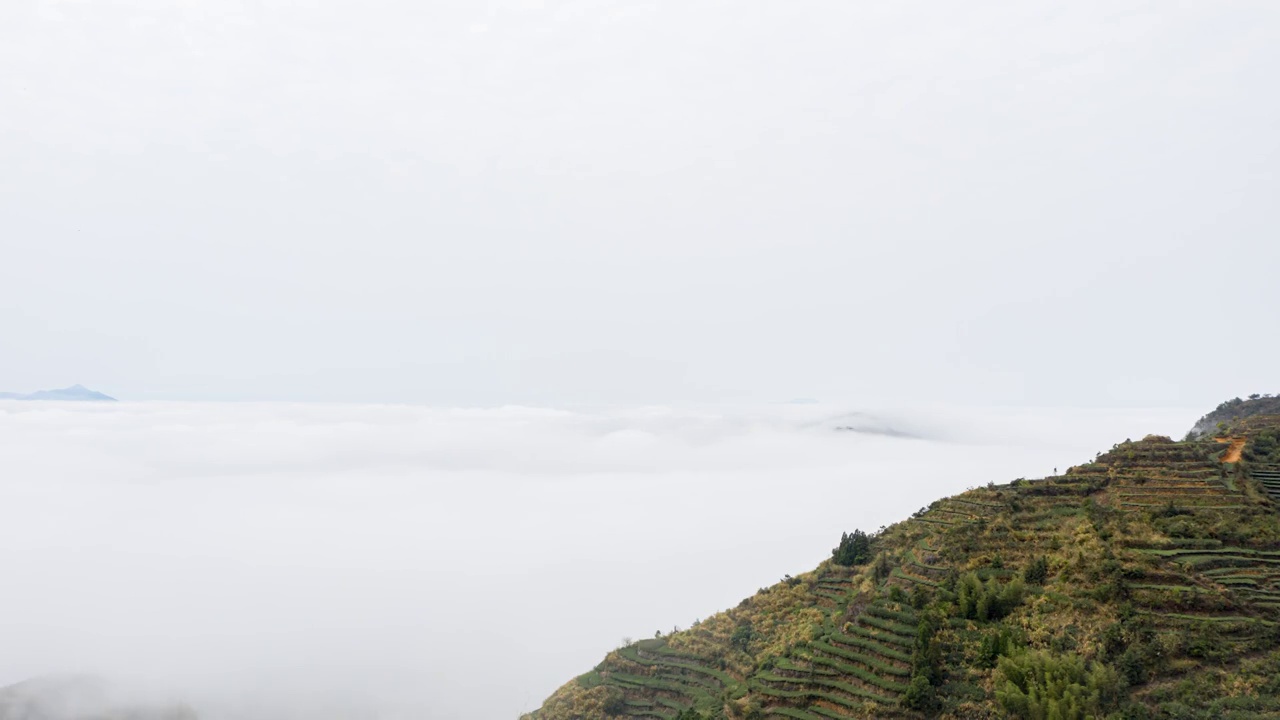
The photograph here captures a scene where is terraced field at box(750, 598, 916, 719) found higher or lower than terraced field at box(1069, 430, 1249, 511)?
lower

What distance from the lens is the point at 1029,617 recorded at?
20172mm

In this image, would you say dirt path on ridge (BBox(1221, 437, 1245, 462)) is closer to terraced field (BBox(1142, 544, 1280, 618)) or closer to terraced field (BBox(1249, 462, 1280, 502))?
terraced field (BBox(1249, 462, 1280, 502))

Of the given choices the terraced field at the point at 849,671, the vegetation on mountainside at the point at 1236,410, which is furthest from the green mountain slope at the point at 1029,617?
the vegetation on mountainside at the point at 1236,410

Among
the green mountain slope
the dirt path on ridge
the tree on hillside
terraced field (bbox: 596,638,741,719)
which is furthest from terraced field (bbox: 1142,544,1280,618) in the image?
terraced field (bbox: 596,638,741,719)

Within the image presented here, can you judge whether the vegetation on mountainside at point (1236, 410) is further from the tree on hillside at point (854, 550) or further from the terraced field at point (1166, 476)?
the tree on hillside at point (854, 550)

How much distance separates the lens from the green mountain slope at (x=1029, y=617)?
16578mm

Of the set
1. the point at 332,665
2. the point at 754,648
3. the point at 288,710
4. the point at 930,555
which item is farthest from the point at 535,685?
the point at 930,555

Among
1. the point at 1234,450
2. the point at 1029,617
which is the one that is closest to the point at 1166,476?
the point at 1234,450

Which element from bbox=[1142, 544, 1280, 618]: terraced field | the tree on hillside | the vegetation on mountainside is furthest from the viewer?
the vegetation on mountainside

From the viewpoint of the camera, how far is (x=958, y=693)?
1814 cm

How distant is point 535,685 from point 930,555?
42.9 m

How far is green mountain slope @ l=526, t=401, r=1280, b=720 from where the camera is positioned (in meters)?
16.6

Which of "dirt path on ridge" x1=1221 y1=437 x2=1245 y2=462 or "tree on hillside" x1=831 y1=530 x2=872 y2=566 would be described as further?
"tree on hillside" x1=831 y1=530 x2=872 y2=566

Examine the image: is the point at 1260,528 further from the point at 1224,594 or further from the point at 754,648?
the point at 754,648
